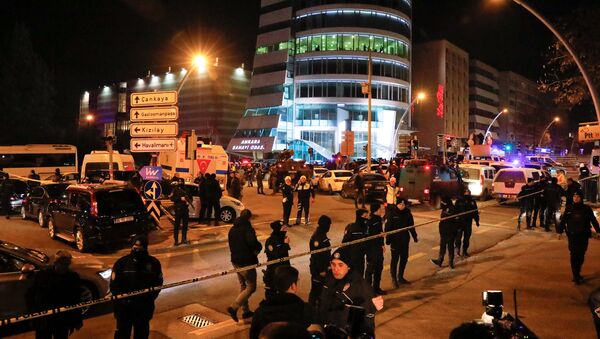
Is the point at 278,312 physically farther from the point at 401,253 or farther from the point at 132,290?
the point at 401,253

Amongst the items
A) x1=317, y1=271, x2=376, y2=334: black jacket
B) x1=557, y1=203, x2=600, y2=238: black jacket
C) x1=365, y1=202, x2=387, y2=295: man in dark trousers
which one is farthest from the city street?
x1=317, y1=271, x2=376, y2=334: black jacket

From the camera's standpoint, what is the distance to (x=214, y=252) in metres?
11.9

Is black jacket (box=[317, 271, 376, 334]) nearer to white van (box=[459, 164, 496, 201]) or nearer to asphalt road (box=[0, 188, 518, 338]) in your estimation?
asphalt road (box=[0, 188, 518, 338])

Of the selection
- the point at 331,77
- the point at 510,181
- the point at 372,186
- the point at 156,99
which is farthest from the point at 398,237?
the point at 331,77

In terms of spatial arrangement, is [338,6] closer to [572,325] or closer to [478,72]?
[478,72]

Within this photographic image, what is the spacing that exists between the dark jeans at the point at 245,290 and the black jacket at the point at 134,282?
1.72 meters

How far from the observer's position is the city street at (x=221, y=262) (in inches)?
269

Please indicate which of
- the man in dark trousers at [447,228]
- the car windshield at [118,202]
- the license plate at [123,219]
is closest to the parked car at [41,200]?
the car windshield at [118,202]

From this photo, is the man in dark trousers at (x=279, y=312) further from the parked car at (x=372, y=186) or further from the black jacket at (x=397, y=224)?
the parked car at (x=372, y=186)

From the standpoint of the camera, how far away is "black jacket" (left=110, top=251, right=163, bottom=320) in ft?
16.5

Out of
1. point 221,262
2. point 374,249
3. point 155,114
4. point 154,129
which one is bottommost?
point 221,262

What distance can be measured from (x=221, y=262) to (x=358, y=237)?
14.8ft

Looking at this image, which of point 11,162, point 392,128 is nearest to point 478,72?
point 392,128

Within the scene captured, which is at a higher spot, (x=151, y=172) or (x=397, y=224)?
(x=151, y=172)
